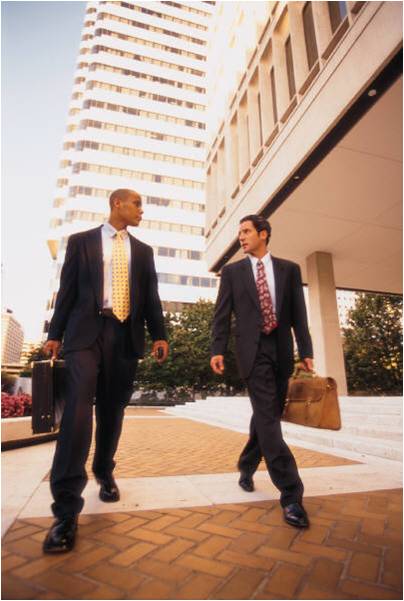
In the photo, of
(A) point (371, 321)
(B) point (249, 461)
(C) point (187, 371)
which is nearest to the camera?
(B) point (249, 461)

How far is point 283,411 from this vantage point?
247cm

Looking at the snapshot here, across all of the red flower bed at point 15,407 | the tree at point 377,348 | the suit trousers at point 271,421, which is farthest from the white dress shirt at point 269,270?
the tree at point 377,348

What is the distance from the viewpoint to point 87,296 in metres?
2.19

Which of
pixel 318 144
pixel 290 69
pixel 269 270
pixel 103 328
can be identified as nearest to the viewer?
pixel 103 328

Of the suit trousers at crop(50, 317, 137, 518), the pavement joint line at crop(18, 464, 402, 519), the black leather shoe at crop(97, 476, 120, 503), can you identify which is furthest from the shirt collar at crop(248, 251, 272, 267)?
the black leather shoe at crop(97, 476, 120, 503)

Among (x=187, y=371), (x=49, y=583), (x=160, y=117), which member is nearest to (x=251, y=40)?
(x=49, y=583)

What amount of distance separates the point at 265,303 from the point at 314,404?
0.80 m

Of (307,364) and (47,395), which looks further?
(307,364)

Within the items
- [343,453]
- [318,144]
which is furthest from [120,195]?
[318,144]

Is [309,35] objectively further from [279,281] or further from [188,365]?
[188,365]

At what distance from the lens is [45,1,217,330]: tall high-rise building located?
4206 cm

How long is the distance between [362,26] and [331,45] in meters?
1.65

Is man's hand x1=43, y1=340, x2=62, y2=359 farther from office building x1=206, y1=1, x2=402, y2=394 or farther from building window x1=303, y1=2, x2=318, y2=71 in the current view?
building window x1=303, y1=2, x2=318, y2=71

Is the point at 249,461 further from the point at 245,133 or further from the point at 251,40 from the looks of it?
the point at 251,40
